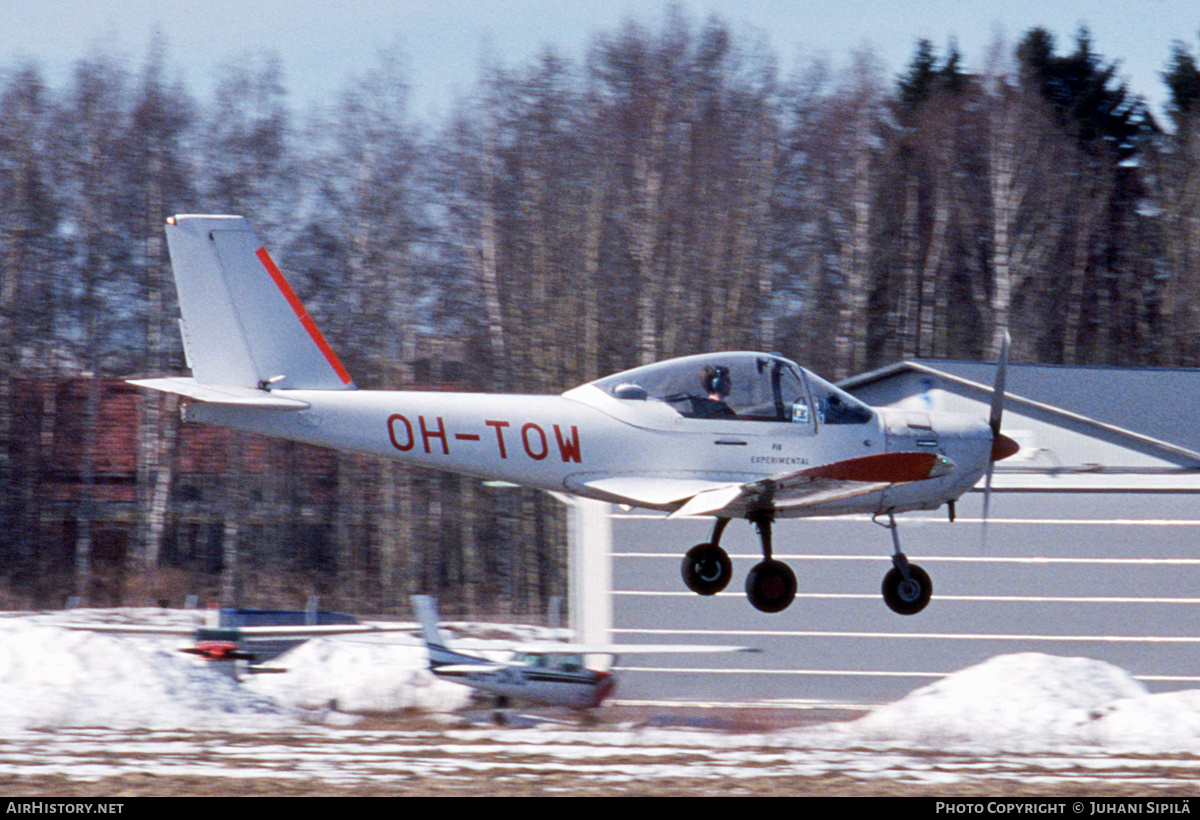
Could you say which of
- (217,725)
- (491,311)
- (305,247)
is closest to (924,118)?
(491,311)

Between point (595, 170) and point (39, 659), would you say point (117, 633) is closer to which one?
point (39, 659)

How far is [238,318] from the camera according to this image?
45.5 ft

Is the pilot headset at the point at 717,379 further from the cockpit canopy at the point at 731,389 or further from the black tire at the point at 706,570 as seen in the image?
the black tire at the point at 706,570

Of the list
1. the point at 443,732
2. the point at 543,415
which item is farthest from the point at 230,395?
the point at 443,732

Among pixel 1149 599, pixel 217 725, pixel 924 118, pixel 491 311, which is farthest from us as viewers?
pixel 924 118

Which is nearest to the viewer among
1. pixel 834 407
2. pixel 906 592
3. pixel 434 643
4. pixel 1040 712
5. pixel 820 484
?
pixel 820 484

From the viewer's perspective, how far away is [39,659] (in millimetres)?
22906

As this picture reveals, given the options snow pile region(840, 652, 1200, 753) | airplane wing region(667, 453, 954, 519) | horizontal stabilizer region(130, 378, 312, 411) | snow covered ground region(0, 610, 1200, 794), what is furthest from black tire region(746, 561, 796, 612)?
snow pile region(840, 652, 1200, 753)

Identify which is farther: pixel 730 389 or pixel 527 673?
pixel 527 673

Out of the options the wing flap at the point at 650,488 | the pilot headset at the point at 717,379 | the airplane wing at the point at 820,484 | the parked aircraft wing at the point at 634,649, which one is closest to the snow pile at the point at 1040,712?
the parked aircraft wing at the point at 634,649

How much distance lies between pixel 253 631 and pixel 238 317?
1360 centimetres

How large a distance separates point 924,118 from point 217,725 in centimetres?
2882

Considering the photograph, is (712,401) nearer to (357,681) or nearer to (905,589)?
(905,589)

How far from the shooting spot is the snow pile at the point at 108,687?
866 inches
